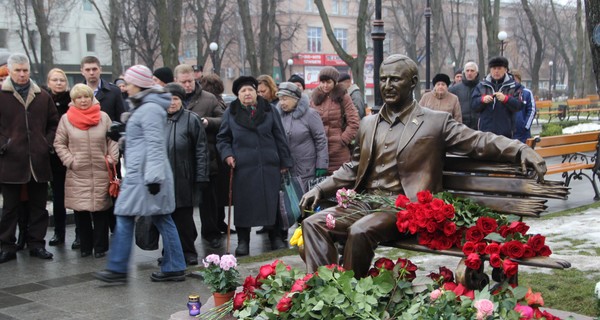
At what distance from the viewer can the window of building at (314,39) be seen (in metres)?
79.3

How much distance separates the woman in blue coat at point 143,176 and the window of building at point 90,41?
5829cm

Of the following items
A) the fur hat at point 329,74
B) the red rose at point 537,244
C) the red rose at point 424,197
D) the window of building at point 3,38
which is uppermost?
the window of building at point 3,38

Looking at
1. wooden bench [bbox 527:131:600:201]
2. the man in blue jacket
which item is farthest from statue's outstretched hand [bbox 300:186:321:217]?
wooden bench [bbox 527:131:600:201]

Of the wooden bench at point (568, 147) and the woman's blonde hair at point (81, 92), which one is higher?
the woman's blonde hair at point (81, 92)

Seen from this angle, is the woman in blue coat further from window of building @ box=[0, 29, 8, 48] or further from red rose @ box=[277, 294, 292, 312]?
window of building @ box=[0, 29, 8, 48]

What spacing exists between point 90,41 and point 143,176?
194ft

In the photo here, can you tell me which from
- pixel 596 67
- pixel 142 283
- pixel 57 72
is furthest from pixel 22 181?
pixel 596 67

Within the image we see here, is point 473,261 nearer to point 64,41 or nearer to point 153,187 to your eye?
point 153,187

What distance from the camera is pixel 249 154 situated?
28.1ft

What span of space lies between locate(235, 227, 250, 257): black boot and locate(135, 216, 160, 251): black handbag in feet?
3.19

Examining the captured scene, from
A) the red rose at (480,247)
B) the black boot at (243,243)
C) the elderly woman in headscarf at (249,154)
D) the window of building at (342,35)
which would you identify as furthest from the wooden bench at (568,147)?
the window of building at (342,35)

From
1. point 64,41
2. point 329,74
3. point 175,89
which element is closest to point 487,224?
point 175,89

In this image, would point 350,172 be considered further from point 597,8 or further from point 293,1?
point 293,1

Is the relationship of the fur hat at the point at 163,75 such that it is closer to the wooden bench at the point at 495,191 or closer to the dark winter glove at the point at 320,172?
the dark winter glove at the point at 320,172
